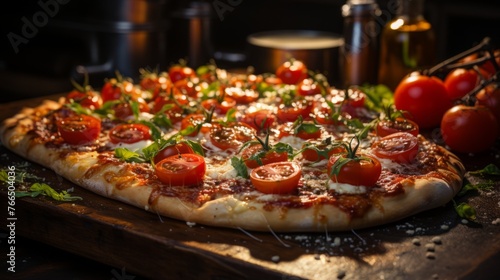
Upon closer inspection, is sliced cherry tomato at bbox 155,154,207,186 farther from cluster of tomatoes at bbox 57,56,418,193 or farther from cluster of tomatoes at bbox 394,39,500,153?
cluster of tomatoes at bbox 394,39,500,153

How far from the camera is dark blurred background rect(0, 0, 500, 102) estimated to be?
4.05 metres

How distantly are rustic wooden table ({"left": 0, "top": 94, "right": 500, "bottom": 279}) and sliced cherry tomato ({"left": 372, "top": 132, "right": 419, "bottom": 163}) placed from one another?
0.20 metres

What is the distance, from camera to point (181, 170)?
→ 7.02 ft

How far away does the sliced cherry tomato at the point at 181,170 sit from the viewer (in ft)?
7.02

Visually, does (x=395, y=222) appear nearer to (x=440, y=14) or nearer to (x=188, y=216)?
(x=188, y=216)

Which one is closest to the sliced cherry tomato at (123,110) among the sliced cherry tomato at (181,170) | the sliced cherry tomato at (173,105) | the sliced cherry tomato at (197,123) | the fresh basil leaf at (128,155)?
the sliced cherry tomato at (173,105)

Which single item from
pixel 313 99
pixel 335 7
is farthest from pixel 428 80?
pixel 335 7

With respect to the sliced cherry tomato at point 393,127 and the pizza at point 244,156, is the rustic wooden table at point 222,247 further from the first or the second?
the sliced cherry tomato at point 393,127

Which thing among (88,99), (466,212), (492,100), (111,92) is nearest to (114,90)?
(111,92)

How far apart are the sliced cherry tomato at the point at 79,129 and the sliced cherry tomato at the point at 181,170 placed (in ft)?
1.58

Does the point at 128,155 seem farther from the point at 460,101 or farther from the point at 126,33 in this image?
the point at 126,33

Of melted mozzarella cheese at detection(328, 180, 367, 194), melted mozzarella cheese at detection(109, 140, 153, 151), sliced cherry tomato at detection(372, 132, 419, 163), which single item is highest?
sliced cherry tomato at detection(372, 132, 419, 163)

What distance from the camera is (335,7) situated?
4.92 meters

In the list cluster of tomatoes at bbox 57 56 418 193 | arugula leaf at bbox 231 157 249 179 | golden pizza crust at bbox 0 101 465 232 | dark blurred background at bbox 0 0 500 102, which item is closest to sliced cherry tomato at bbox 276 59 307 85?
cluster of tomatoes at bbox 57 56 418 193
